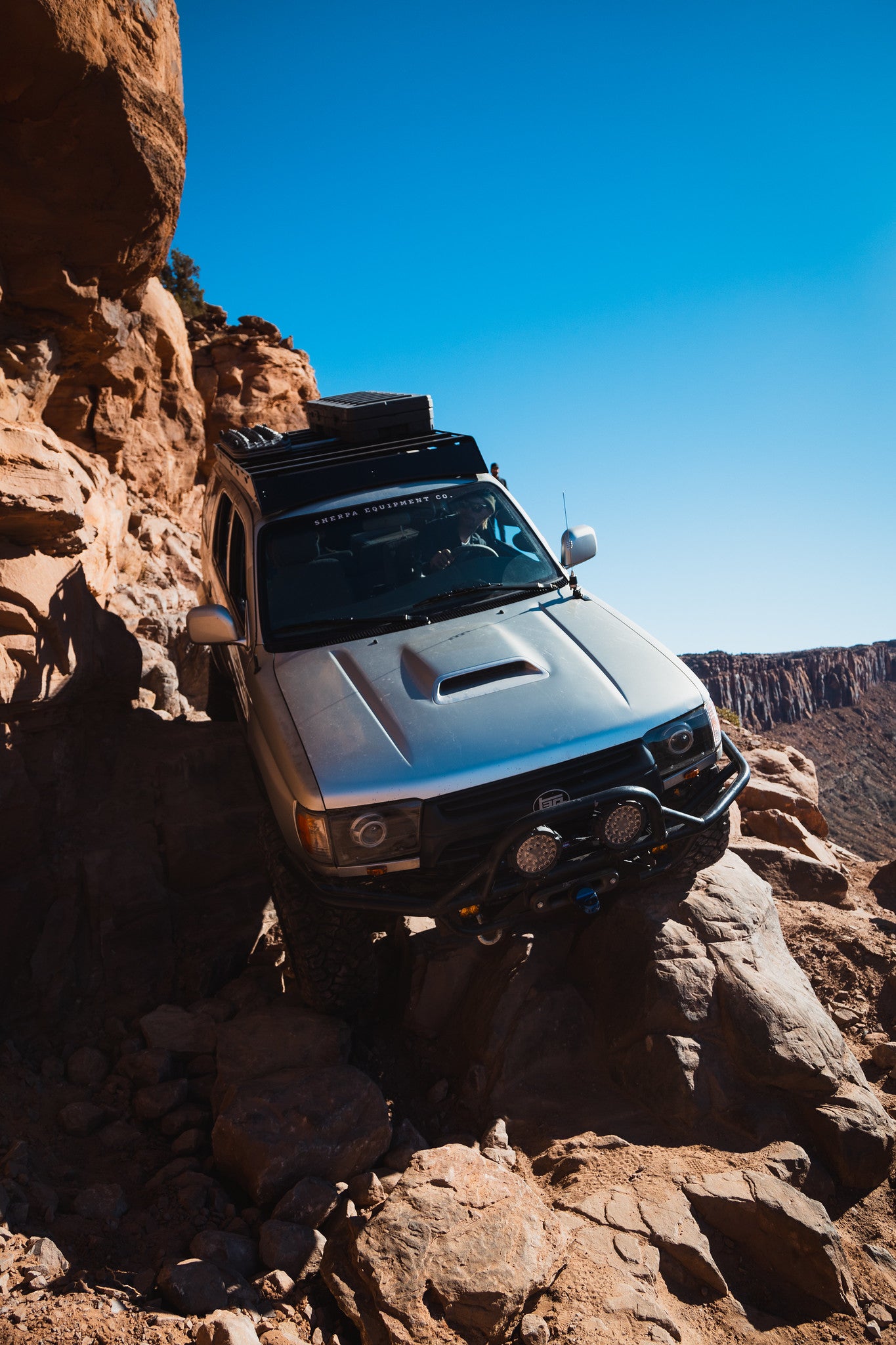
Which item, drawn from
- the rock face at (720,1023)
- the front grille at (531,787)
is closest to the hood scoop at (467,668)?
the front grille at (531,787)

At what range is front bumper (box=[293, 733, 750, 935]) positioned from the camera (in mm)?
3674

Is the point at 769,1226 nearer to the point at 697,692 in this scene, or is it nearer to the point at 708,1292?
the point at 708,1292

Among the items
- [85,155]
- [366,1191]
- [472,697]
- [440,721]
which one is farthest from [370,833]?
[85,155]

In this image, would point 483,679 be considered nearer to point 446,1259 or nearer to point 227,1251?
point 446,1259

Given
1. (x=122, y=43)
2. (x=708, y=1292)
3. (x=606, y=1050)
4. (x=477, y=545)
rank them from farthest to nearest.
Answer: (x=122, y=43), (x=477, y=545), (x=606, y=1050), (x=708, y=1292)

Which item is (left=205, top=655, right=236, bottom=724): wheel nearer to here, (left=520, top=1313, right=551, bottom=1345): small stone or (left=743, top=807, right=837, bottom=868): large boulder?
(left=743, top=807, right=837, bottom=868): large boulder

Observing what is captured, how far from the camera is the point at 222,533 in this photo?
684cm

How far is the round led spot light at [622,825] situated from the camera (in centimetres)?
382

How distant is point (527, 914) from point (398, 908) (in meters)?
0.57

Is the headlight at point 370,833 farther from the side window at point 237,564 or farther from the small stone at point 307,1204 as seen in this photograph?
the side window at point 237,564

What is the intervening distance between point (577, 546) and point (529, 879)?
7.52 feet

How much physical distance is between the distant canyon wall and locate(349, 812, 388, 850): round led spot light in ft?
183

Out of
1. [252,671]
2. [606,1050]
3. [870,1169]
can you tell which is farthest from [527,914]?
[252,671]

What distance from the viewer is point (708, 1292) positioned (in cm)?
303
